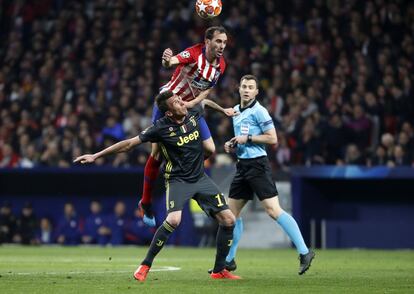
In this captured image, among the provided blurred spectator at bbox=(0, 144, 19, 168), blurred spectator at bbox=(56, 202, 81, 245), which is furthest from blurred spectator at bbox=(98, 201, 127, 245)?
blurred spectator at bbox=(0, 144, 19, 168)

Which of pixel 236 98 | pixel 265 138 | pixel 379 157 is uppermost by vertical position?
pixel 236 98

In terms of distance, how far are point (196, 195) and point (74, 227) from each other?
11773mm

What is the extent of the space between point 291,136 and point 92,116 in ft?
16.7

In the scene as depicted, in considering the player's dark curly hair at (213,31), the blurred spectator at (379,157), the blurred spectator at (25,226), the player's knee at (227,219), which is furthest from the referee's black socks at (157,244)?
the blurred spectator at (25,226)

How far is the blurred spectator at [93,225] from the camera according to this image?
22.2 m

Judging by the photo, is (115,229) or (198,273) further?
(115,229)

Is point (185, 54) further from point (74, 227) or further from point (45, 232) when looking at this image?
point (45, 232)

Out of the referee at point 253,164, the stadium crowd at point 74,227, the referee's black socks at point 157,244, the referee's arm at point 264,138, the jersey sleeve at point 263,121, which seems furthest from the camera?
the stadium crowd at point 74,227

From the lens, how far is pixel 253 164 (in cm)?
1205

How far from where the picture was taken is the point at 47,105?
24.6 m

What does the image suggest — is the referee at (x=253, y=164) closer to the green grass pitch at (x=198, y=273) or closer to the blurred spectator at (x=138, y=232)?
the green grass pitch at (x=198, y=273)

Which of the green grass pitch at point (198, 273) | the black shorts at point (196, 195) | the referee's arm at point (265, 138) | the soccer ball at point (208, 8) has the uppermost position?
the soccer ball at point (208, 8)

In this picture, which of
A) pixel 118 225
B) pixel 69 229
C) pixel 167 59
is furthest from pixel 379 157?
pixel 167 59

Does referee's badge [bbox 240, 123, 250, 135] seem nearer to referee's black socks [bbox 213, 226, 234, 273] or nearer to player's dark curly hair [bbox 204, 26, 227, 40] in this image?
player's dark curly hair [bbox 204, 26, 227, 40]
